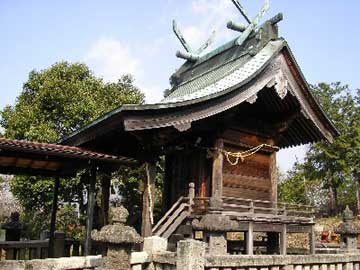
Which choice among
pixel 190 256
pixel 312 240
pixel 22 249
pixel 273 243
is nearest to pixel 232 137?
pixel 312 240

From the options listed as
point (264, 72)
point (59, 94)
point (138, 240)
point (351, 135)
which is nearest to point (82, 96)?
point (59, 94)

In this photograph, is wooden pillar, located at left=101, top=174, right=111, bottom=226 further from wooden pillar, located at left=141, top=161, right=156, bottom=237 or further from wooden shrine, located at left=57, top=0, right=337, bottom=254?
wooden pillar, located at left=141, top=161, right=156, bottom=237

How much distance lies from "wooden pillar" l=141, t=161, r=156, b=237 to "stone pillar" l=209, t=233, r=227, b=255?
3.64 meters

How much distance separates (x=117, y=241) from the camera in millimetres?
6250

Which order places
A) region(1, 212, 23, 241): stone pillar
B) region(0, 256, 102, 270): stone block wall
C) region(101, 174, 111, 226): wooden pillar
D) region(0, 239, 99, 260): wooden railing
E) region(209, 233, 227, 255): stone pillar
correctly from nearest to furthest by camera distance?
1. region(0, 256, 102, 270): stone block wall
2. region(209, 233, 227, 255): stone pillar
3. region(0, 239, 99, 260): wooden railing
4. region(1, 212, 23, 241): stone pillar
5. region(101, 174, 111, 226): wooden pillar

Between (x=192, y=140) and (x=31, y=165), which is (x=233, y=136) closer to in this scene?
(x=192, y=140)

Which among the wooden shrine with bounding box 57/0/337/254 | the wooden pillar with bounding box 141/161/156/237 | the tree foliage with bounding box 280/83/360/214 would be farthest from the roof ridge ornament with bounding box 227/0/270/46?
the tree foliage with bounding box 280/83/360/214

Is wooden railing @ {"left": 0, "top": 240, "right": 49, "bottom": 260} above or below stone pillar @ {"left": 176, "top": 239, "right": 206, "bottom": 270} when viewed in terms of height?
below

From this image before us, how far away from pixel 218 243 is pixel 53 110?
1629 centimetres

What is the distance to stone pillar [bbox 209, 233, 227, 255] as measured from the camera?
7466 millimetres

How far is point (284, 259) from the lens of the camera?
24.4 feet

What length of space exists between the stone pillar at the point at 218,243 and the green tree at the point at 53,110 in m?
13.2

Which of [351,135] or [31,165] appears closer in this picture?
[31,165]

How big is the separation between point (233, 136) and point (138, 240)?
6.83 meters
